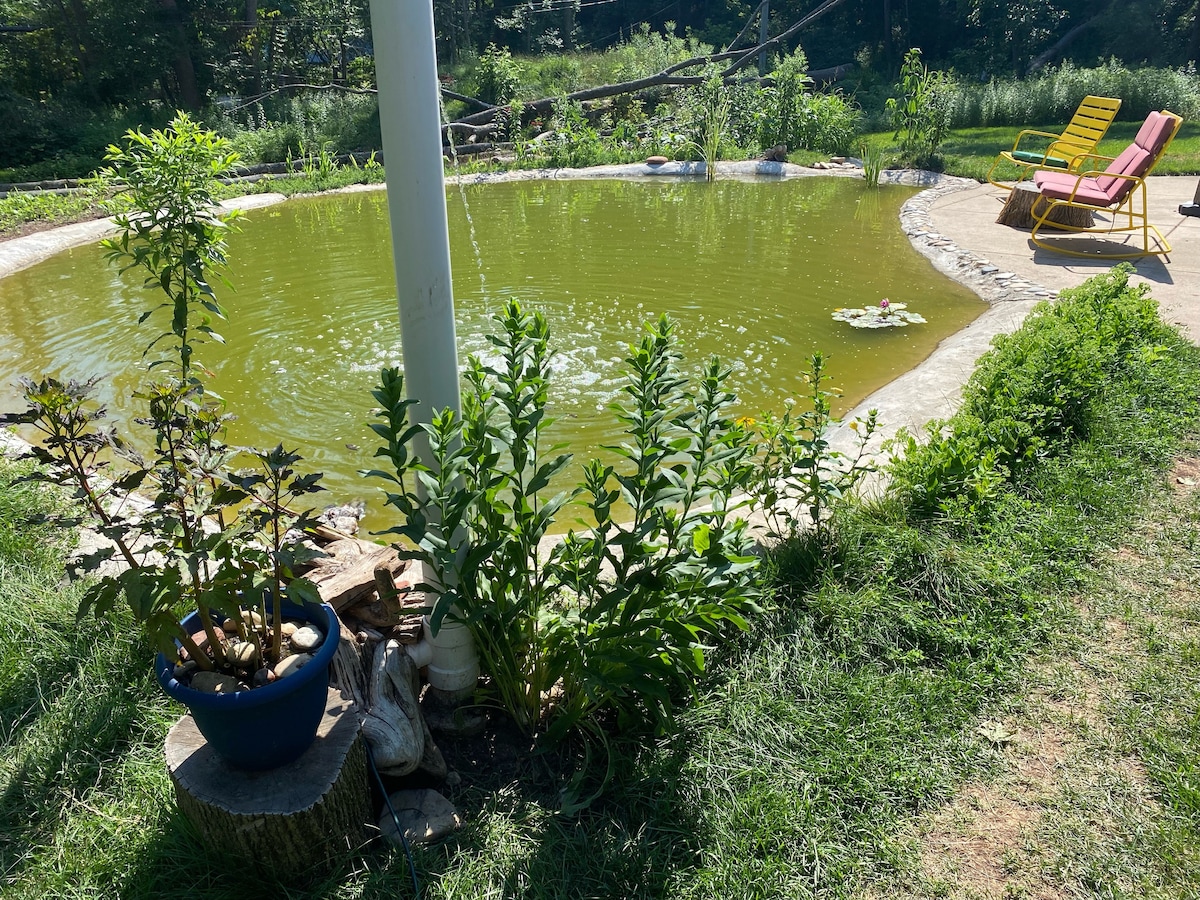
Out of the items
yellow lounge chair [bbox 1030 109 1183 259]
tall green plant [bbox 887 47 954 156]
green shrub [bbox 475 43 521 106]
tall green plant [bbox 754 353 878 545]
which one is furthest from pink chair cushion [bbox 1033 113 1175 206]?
green shrub [bbox 475 43 521 106]

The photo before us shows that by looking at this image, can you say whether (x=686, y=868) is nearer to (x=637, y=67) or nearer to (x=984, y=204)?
(x=984, y=204)

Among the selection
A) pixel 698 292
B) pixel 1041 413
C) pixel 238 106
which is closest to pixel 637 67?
pixel 238 106

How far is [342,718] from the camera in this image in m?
2.07

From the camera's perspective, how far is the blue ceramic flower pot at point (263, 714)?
1748 millimetres

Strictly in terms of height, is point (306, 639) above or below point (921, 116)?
below

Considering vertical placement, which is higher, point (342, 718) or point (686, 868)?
point (342, 718)

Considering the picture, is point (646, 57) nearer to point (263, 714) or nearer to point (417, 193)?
point (417, 193)

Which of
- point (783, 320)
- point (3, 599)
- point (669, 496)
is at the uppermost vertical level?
point (669, 496)

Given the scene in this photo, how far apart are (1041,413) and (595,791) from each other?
2683mm

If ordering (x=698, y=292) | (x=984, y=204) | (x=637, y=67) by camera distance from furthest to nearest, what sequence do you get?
(x=637, y=67) < (x=984, y=204) < (x=698, y=292)

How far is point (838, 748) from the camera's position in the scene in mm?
2277

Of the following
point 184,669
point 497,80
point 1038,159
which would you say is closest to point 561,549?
point 184,669

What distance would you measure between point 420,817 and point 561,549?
75 centimetres

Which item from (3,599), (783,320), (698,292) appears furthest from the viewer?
(698,292)
